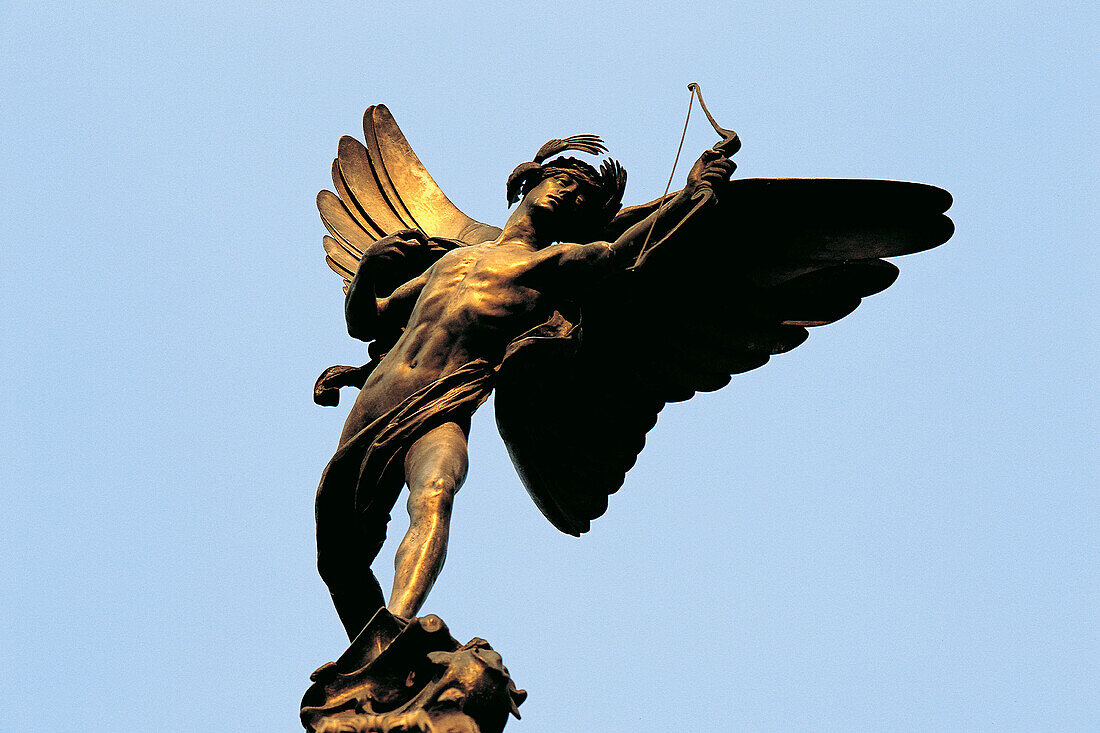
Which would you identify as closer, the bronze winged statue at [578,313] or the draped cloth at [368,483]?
the draped cloth at [368,483]

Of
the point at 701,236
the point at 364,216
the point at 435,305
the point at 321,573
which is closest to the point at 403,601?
the point at 321,573

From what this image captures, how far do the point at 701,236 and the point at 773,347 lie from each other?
2.83ft

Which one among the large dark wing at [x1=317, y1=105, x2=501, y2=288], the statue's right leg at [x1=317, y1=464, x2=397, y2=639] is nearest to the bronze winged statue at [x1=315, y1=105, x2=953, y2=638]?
the statue's right leg at [x1=317, y1=464, x2=397, y2=639]

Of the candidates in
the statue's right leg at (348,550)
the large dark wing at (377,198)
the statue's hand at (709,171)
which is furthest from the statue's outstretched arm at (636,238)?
the large dark wing at (377,198)

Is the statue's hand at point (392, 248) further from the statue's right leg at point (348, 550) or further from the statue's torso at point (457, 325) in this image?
the statue's right leg at point (348, 550)

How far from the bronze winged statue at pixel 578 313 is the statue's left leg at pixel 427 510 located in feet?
0.11

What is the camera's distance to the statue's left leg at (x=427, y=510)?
929 cm

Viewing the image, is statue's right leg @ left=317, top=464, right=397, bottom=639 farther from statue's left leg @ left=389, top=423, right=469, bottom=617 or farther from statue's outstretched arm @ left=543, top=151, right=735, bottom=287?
statue's outstretched arm @ left=543, top=151, right=735, bottom=287

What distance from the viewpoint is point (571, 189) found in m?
12.1

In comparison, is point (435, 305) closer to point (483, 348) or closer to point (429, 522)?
point (483, 348)

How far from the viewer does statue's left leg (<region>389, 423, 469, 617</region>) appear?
9289 millimetres

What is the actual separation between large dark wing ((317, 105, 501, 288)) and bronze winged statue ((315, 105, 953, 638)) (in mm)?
878

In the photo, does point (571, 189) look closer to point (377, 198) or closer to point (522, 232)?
point (522, 232)

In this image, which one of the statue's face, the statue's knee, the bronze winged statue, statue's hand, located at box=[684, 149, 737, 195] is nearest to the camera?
the statue's knee
